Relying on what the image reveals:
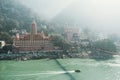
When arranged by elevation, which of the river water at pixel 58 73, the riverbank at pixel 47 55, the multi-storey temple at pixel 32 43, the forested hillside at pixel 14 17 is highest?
the forested hillside at pixel 14 17

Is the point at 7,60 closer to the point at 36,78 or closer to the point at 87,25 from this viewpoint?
the point at 36,78

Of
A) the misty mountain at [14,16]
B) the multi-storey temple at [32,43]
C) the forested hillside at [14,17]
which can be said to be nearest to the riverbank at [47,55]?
the multi-storey temple at [32,43]

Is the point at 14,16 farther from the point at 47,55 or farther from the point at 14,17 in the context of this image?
the point at 47,55

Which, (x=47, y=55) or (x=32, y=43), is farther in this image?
(x=32, y=43)

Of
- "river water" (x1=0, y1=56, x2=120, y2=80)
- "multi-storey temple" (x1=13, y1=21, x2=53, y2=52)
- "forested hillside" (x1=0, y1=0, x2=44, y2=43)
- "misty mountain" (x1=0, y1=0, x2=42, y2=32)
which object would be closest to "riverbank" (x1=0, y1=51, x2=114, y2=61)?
"multi-storey temple" (x1=13, y1=21, x2=53, y2=52)

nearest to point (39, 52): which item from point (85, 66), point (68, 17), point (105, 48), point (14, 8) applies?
point (105, 48)

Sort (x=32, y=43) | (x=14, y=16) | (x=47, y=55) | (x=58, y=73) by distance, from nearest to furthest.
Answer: (x=58, y=73)
(x=47, y=55)
(x=32, y=43)
(x=14, y=16)

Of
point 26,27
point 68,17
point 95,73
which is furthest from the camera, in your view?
point 68,17

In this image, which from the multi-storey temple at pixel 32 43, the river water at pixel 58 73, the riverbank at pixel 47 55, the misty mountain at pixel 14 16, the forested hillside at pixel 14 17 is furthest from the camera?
the misty mountain at pixel 14 16

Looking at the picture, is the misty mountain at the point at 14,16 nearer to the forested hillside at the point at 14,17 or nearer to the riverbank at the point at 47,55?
the forested hillside at the point at 14,17

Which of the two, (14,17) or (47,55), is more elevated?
(14,17)

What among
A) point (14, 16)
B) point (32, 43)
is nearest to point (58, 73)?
point (32, 43)
